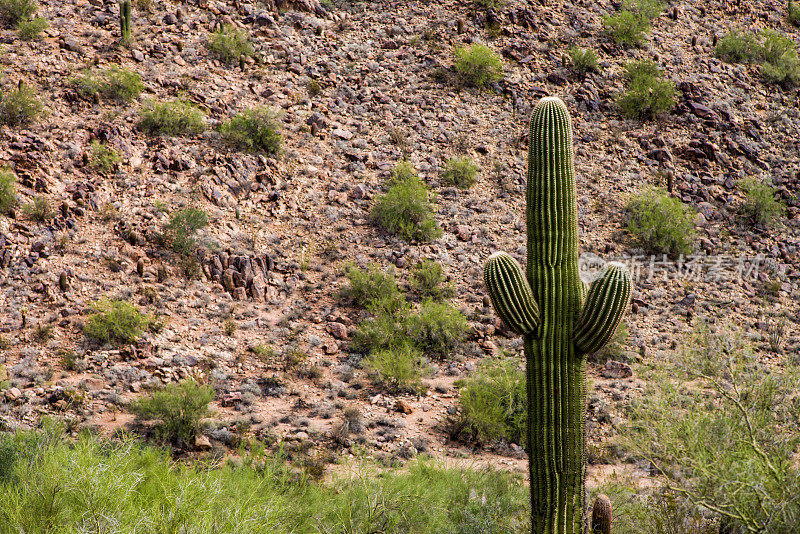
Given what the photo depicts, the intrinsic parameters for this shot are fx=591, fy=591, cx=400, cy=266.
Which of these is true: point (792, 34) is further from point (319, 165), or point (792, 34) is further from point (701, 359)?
point (701, 359)

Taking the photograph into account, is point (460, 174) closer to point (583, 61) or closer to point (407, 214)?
A: point (407, 214)

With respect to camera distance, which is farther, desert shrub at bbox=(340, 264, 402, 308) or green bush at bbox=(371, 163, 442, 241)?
green bush at bbox=(371, 163, 442, 241)

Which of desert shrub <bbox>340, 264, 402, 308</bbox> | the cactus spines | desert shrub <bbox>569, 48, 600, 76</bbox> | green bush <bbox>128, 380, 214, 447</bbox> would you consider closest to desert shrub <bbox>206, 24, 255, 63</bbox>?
desert shrub <bbox>340, 264, 402, 308</bbox>

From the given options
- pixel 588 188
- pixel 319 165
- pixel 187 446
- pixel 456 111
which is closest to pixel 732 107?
pixel 588 188

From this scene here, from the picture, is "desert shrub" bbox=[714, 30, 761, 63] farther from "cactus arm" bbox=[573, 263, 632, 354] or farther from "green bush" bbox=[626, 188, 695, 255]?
"cactus arm" bbox=[573, 263, 632, 354]

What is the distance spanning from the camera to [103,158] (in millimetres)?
12812

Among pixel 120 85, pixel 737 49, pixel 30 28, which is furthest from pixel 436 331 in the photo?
pixel 737 49

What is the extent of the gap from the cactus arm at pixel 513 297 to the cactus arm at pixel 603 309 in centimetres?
50

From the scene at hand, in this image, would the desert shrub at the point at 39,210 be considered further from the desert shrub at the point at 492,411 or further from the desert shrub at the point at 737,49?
the desert shrub at the point at 737,49

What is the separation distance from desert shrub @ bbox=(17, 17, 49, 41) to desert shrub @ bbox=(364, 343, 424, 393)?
12319 mm

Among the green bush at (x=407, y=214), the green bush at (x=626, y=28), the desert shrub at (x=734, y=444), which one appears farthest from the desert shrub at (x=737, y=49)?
the desert shrub at (x=734, y=444)

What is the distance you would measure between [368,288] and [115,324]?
4.95m

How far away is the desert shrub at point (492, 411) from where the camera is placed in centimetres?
970

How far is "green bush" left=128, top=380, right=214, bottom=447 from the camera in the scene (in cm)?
866
